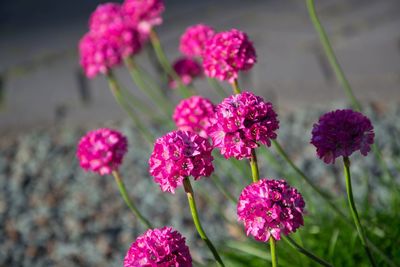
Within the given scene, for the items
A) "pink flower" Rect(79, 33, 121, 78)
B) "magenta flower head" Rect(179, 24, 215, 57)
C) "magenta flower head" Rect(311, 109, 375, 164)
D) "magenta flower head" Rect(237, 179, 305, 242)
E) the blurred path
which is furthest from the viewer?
the blurred path

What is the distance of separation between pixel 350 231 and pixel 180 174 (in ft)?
3.69

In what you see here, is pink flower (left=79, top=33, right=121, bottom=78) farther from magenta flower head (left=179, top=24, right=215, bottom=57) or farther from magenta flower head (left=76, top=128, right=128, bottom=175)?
magenta flower head (left=76, top=128, right=128, bottom=175)

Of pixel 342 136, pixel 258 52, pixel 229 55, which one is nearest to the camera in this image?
pixel 342 136

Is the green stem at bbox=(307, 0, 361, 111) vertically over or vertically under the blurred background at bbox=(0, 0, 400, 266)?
under

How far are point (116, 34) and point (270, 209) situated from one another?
3.92 ft

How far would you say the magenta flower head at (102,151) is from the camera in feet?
5.21

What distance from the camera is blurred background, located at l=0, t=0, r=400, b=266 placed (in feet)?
9.41

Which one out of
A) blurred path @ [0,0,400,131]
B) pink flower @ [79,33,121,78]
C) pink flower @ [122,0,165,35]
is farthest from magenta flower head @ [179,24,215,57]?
blurred path @ [0,0,400,131]

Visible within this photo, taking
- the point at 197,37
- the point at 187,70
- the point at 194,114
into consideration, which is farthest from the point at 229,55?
the point at 187,70

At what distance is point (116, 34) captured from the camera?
2113 millimetres

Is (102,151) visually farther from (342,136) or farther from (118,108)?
(118,108)

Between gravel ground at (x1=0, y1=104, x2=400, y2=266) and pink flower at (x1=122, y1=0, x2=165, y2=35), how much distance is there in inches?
37.1

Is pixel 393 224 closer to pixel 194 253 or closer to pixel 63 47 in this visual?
pixel 194 253

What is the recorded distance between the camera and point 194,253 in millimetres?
2689
